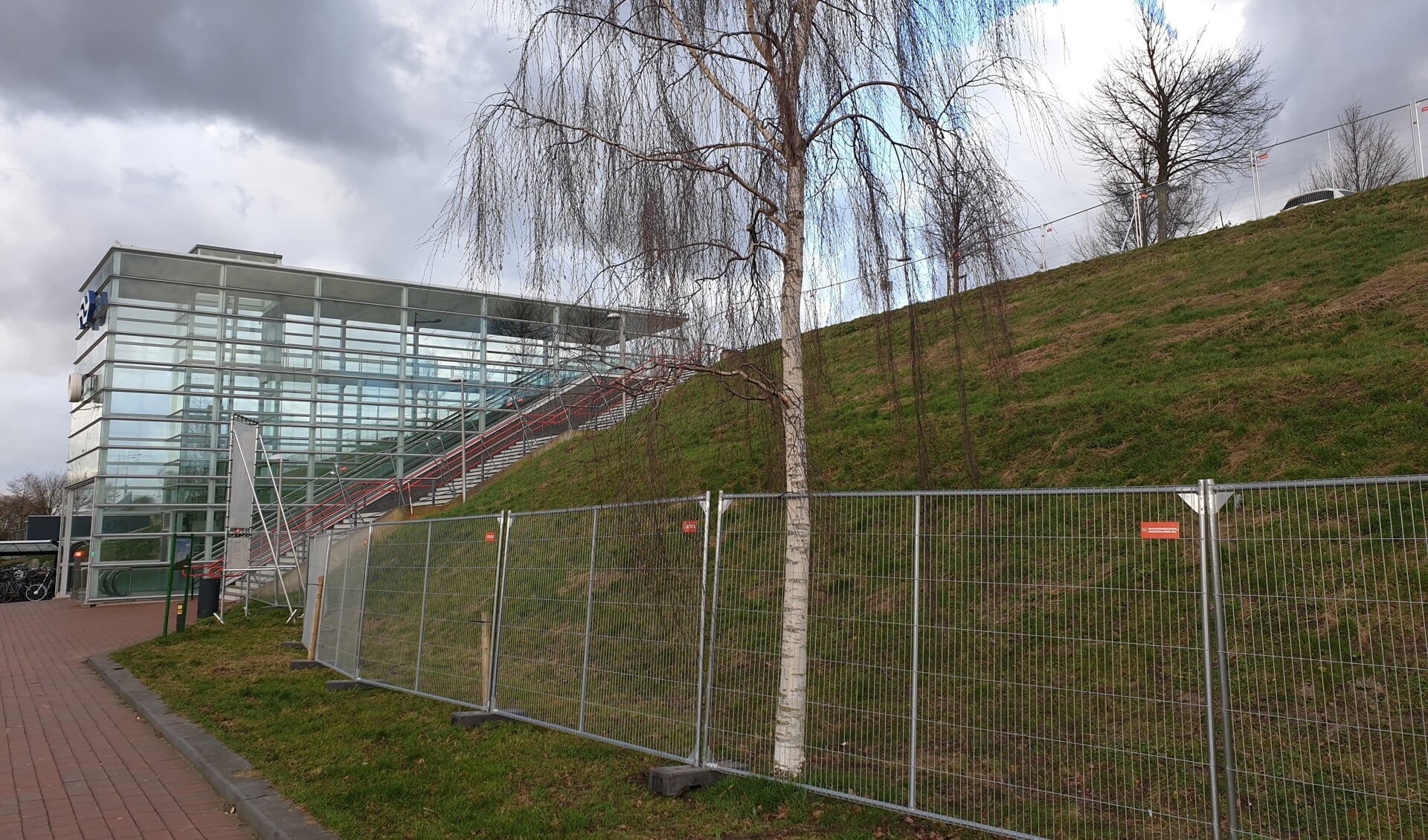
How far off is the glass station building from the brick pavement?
12952 mm

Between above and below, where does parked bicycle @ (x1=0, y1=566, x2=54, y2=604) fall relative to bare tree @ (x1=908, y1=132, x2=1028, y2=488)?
below

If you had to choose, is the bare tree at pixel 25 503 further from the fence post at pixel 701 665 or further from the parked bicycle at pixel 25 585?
the fence post at pixel 701 665

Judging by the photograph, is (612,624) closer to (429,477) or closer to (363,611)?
(363,611)

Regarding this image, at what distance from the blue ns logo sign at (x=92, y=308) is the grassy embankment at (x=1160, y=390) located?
1695 cm

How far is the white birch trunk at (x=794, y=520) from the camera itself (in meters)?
6.11

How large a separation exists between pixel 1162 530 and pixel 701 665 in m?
3.16

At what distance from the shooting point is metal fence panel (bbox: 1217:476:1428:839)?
14.0ft

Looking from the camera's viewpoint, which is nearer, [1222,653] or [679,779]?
[1222,653]

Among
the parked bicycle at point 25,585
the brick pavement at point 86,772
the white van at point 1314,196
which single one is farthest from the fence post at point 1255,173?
the parked bicycle at point 25,585

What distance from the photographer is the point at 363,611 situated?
11273mm

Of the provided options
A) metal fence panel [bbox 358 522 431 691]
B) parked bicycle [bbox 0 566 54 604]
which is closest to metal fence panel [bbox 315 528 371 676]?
metal fence panel [bbox 358 522 431 691]

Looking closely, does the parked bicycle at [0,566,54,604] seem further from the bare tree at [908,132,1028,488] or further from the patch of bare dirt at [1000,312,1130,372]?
the bare tree at [908,132,1028,488]

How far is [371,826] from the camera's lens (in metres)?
5.69

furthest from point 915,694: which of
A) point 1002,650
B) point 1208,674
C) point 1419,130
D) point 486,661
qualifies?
point 1419,130
